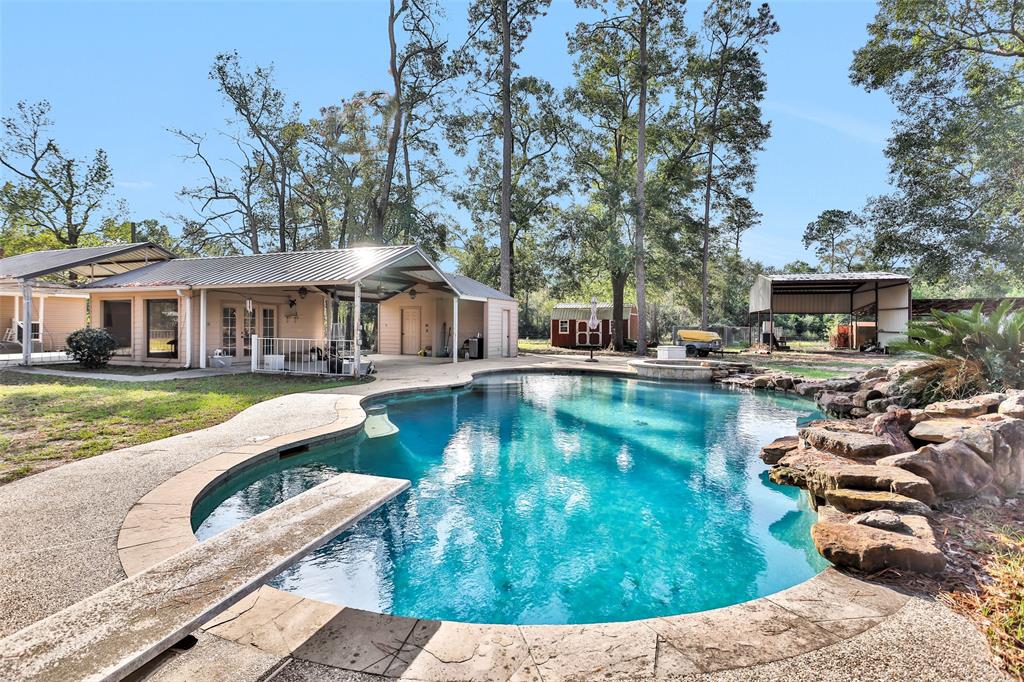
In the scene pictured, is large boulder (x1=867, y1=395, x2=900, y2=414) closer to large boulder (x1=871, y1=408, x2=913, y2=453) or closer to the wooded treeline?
large boulder (x1=871, y1=408, x2=913, y2=453)

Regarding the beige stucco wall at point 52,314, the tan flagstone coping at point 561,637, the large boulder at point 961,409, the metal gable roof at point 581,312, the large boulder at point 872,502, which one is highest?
the metal gable roof at point 581,312

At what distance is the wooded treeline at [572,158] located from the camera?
17.4 meters

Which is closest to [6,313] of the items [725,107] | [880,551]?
[880,551]

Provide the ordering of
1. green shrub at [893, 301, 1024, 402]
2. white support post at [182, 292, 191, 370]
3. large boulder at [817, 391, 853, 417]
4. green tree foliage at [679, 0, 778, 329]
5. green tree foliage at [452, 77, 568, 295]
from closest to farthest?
1. green shrub at [893, 301, 1024, 402]
2. large boulder at [817, 391, 853, 417]
3. white support post at [182, 292, 191, 370]
4. green tree foliage at [679, 0, 778, 329]
5. green tree foliage at [452, 77, 568, 295]

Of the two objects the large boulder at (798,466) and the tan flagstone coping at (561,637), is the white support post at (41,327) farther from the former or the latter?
the large boulder at (798,466)

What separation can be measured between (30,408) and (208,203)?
885 inches

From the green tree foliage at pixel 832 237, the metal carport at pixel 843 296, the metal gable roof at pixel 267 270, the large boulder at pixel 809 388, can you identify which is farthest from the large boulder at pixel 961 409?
the green tree foliage at pixel 832 237

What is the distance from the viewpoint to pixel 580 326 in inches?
989

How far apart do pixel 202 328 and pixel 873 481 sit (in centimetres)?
1475

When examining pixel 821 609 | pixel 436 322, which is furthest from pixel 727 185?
pixel 821 609

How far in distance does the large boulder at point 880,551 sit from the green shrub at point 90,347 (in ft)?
53.4

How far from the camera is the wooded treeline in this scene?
685 inches

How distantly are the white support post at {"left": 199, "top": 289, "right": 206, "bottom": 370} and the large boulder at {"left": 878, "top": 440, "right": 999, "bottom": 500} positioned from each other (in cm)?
1472

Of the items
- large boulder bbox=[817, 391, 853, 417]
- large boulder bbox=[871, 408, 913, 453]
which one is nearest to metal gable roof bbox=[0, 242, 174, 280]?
large boulder bbox=[871, 408, 913, 453]
